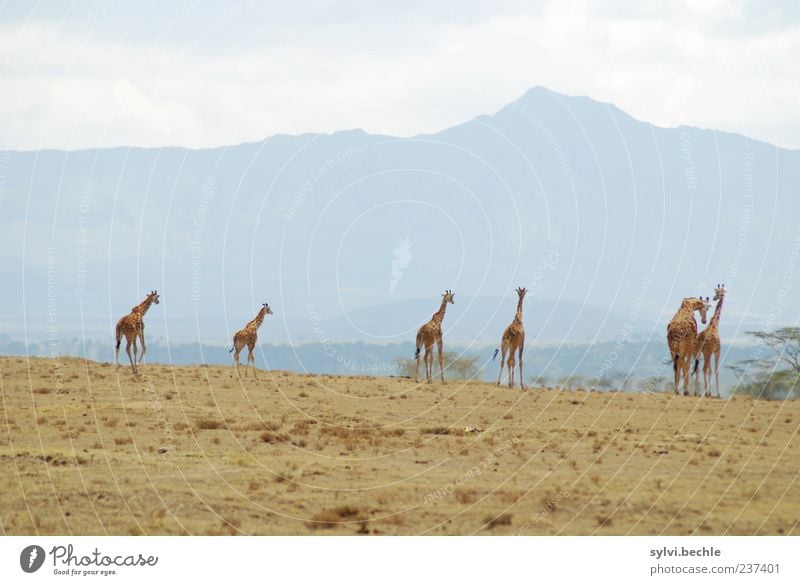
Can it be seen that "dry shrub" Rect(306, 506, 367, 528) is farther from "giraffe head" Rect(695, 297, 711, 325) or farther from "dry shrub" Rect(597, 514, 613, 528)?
"giraffe head" Rect(695, 297, 711, 325)

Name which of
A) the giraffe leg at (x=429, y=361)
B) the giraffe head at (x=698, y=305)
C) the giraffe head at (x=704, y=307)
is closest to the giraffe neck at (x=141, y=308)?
the giraffe leg at (x=429, y=361)

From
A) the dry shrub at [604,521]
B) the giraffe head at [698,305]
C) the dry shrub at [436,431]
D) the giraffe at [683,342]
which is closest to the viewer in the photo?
the dry shrub at [604,521]

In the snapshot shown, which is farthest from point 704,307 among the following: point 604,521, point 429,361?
point 604,521

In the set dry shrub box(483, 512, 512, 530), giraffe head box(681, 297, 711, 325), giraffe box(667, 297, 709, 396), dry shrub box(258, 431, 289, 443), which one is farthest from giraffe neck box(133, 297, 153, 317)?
dry shrub box(483, 512, 512, 530)

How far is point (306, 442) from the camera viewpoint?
35.3 m

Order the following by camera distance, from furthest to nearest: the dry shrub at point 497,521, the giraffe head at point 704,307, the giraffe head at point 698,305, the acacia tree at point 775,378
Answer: the acacia tree at point 775,378 < the giraffe head at point 704,307 < the giraffe head at point 698,305 < the dry shrub at point 497,521

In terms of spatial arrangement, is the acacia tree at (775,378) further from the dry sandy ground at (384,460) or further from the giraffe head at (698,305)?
the dry sandy ground at (384,460)

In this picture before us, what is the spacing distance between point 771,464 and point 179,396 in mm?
20829
